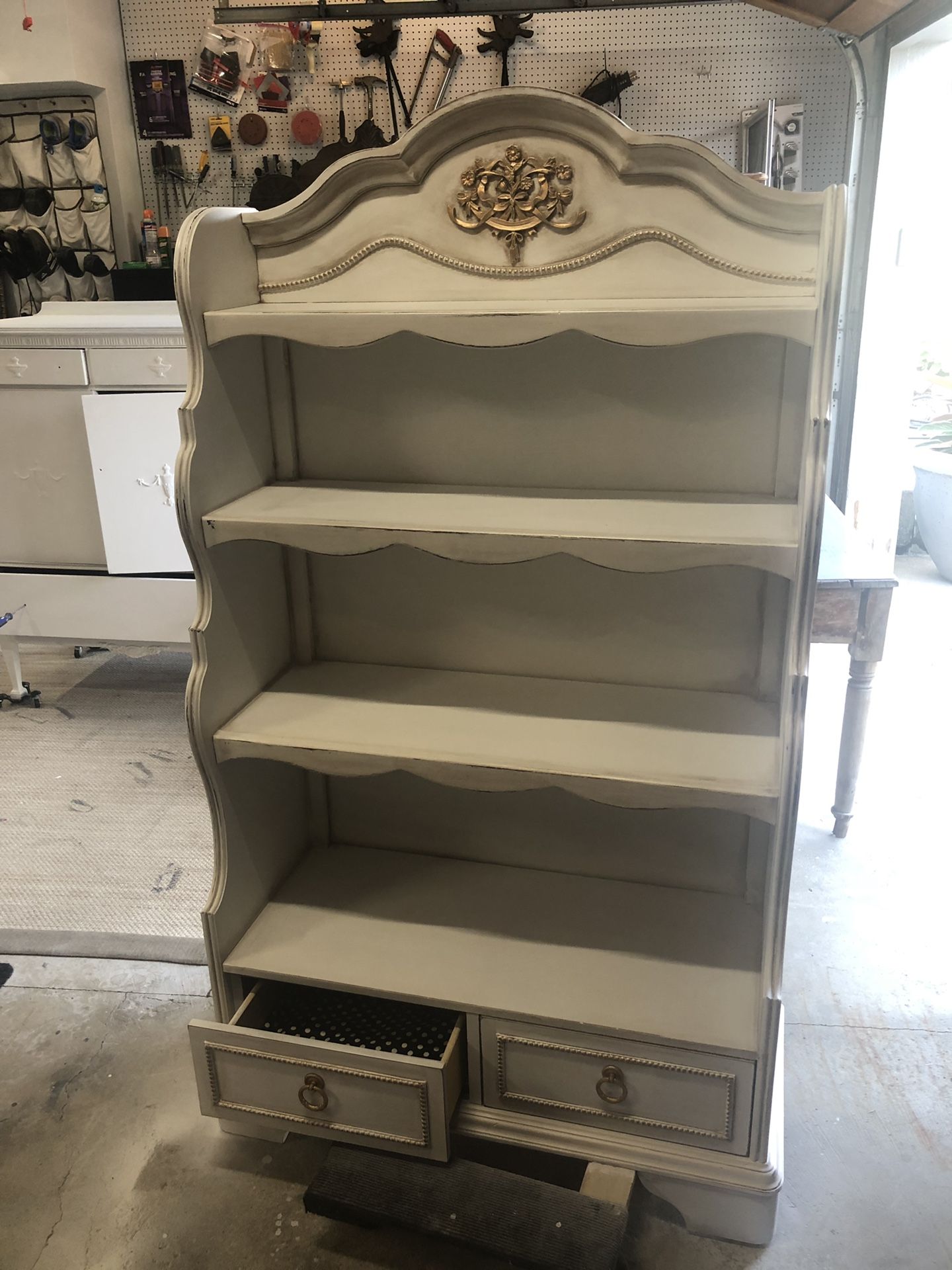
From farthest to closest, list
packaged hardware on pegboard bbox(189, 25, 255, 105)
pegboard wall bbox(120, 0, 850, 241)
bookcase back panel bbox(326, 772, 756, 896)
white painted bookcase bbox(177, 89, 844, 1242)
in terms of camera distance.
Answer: packaged hardware on pegboard bbox(189, 25, 255, 105) → pegboard wall bbox(120, 0, 850, 241) → bookcase back panel bbox(326, 772, 756, 896) → white painted bookcase bbox(177, 89, 844, 1242)

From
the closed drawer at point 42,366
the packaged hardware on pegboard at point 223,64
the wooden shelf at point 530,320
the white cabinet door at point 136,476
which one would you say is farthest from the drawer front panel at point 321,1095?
the packaged hardware on pegboard at point 223,64

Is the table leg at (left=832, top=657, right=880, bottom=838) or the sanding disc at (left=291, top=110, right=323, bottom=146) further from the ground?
the sanding disc at (left=291, top=110, right=323, bottom=146)

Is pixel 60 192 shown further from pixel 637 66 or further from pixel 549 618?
pixel 549 618

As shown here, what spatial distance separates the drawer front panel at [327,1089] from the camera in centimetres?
147

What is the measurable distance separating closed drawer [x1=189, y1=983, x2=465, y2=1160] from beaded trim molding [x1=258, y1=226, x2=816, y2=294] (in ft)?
3.74

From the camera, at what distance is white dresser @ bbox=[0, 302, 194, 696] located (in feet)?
8.89

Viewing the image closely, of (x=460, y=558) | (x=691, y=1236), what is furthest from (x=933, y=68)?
(x=691, y=1236)

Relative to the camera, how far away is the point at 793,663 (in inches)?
51.4

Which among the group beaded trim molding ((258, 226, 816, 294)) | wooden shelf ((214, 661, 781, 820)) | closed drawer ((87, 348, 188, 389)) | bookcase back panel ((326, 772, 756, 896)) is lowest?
bookcase back panel ((326, 772, 756, 896))

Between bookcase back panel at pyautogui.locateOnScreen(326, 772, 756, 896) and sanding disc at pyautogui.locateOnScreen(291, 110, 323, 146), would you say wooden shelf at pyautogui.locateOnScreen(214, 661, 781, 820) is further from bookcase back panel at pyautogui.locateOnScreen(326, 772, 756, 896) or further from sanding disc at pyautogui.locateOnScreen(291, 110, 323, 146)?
sanding disc at pyautogui.locateOnScreen(291, 110, 323, 146)

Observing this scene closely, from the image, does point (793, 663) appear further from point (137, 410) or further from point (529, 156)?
point (137, 410)

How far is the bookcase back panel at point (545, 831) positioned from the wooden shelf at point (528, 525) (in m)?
0.55

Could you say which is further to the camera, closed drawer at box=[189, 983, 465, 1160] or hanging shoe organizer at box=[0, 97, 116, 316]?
hanging shoe organizer at box=[0, 97, 116, 316]

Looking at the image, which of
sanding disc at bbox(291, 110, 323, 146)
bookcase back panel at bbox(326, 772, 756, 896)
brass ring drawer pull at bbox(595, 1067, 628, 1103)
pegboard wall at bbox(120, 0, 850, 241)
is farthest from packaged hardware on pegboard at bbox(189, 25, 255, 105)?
brass ring drawer pull at bbox(595, 1067, 628, 1103)
